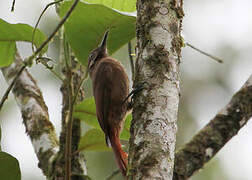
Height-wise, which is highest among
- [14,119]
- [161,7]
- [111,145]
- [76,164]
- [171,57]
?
[161,7]

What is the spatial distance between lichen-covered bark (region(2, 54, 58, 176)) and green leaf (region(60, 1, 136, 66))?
23.5 inches

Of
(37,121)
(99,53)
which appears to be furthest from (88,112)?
(99,53)

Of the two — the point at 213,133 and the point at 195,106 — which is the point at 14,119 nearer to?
the point at 195,106

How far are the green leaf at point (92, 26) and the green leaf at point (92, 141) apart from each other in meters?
0.41

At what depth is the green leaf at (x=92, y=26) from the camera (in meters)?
2.46

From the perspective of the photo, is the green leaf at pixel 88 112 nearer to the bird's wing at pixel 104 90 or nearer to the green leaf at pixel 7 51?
the bird's wing at pixel 104 90

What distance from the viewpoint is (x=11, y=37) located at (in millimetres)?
2645

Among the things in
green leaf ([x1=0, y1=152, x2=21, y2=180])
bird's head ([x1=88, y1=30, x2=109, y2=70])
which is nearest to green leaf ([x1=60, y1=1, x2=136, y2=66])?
bird's head ([x1=88, y1=30, x2=109, y2=70])

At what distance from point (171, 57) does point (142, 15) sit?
27cm

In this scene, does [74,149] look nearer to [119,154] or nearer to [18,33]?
[119,154]

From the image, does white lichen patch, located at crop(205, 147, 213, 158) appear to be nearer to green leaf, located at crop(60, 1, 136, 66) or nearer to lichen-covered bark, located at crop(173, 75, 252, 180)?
lichen-covered bark, located at crop(173, 75, 252, 180)

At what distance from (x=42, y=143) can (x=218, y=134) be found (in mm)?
1104

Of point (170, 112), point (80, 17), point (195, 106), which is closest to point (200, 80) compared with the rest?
point (195, 106)

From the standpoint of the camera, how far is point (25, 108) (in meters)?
3.14
